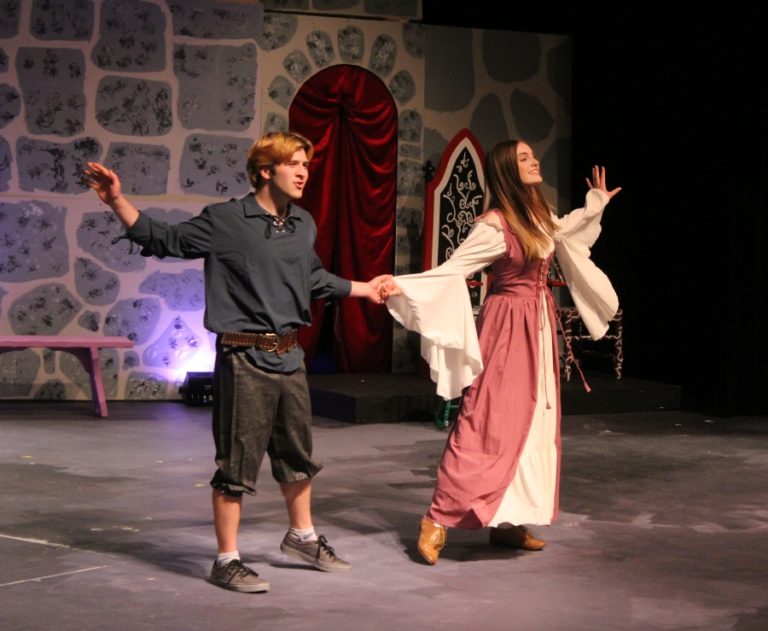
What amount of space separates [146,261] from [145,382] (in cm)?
77

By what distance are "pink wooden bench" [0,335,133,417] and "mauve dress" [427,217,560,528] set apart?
3.71 m

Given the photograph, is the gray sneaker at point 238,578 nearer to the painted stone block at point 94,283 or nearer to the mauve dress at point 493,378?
the mauve dress at point 493,378

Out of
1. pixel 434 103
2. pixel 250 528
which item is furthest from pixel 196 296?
pixel 250 528

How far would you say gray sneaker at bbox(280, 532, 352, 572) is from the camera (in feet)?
12.6

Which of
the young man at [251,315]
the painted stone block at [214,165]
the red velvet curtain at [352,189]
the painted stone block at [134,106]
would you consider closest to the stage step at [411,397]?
the red velvet curtain at [352,189]

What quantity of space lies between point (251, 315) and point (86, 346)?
13.3 feet

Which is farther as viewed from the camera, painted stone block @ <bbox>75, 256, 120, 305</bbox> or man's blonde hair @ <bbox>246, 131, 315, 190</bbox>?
painted stone block @ <bbox>75, 256, 120, 305</bbox>

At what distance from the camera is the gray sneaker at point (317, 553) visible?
151 inches

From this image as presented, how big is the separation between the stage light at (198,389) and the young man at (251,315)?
4281 mm

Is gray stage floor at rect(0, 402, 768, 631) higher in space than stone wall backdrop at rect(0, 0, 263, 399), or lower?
lower

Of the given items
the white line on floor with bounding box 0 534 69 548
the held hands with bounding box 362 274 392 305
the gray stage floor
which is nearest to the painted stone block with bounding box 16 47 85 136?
the gray stage floor

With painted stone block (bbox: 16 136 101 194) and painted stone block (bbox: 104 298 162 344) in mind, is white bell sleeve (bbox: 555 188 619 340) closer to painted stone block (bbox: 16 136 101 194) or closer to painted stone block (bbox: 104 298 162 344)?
painted stone block (bbox: 104 298 162 344)

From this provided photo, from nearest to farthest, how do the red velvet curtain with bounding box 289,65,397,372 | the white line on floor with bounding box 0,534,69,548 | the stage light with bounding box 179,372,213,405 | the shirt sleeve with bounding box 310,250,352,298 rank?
the shirt sleeve with bounding box 310,250,352,298
the white line on floor with bounding box 0,534,69,548
the stage light with bounding box 179,372,213,405
the red velvet curtain with bounding box 289,65,397,372

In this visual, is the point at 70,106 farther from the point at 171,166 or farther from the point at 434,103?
the point at 434,103
